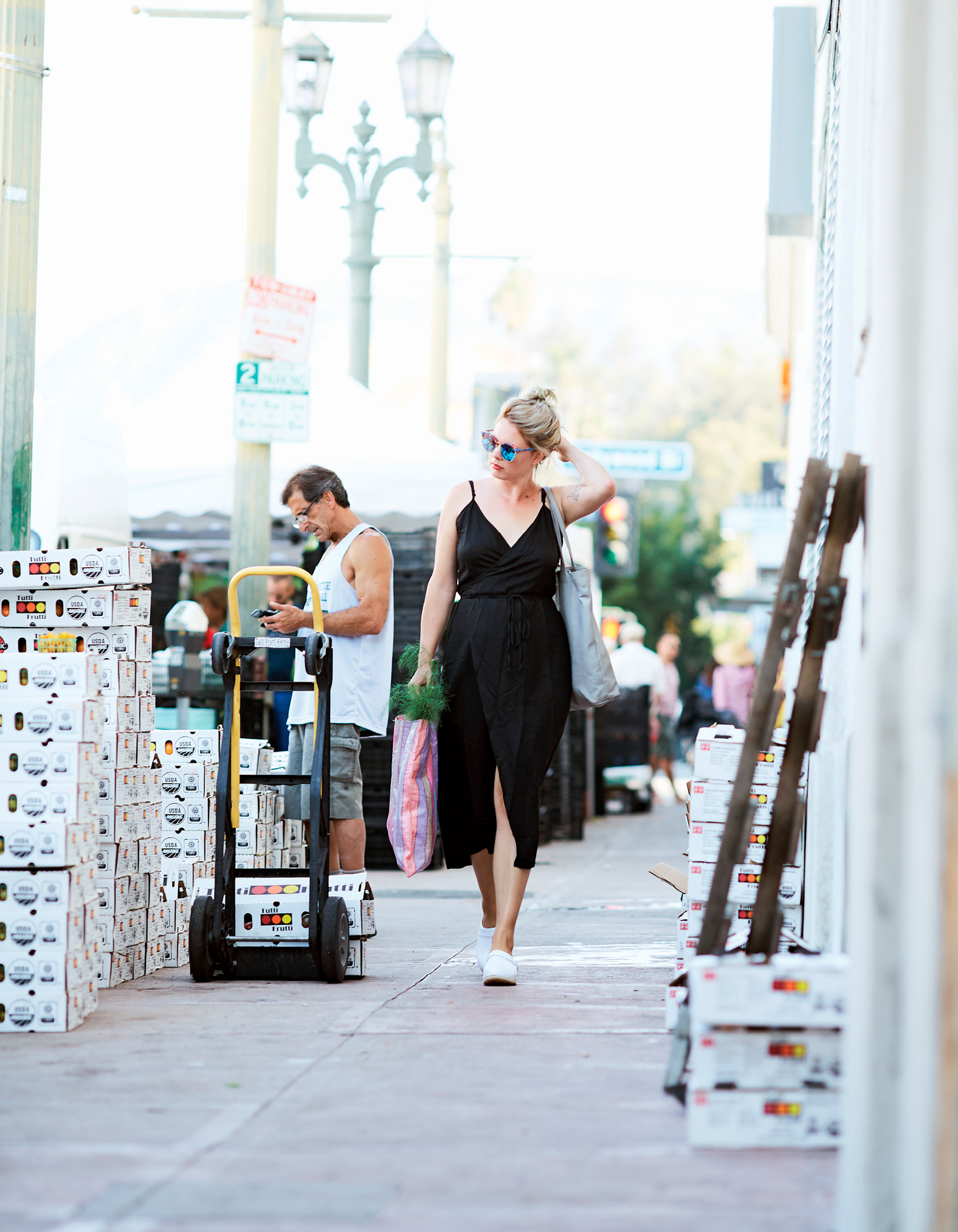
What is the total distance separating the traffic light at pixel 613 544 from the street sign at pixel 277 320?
7979mm

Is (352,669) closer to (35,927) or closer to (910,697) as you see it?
(35,927)

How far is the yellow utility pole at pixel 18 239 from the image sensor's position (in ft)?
22.6

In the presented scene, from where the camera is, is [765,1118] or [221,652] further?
[221,652]

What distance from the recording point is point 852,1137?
309 centimetres

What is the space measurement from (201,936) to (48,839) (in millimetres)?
1010

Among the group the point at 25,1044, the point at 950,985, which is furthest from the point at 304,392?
the point at 950,985

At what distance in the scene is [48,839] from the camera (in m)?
5.26

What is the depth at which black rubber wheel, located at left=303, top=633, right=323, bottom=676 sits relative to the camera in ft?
20.3

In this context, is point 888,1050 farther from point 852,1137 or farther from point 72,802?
point 72,802

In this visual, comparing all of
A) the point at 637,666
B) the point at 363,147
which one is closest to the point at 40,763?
the point at 363,147

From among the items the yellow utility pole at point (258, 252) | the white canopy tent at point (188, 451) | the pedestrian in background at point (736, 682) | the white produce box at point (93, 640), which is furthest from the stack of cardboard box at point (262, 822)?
the pedestrian in background at point (736, 682)

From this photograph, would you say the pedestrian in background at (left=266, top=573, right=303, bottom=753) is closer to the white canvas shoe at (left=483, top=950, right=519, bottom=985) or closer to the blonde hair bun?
the blonde hair bun

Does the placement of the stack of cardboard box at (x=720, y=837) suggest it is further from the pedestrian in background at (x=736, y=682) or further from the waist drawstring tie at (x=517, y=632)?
the pedestrian in background at (x=736, y=682)

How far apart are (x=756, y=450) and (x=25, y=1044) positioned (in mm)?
101592
